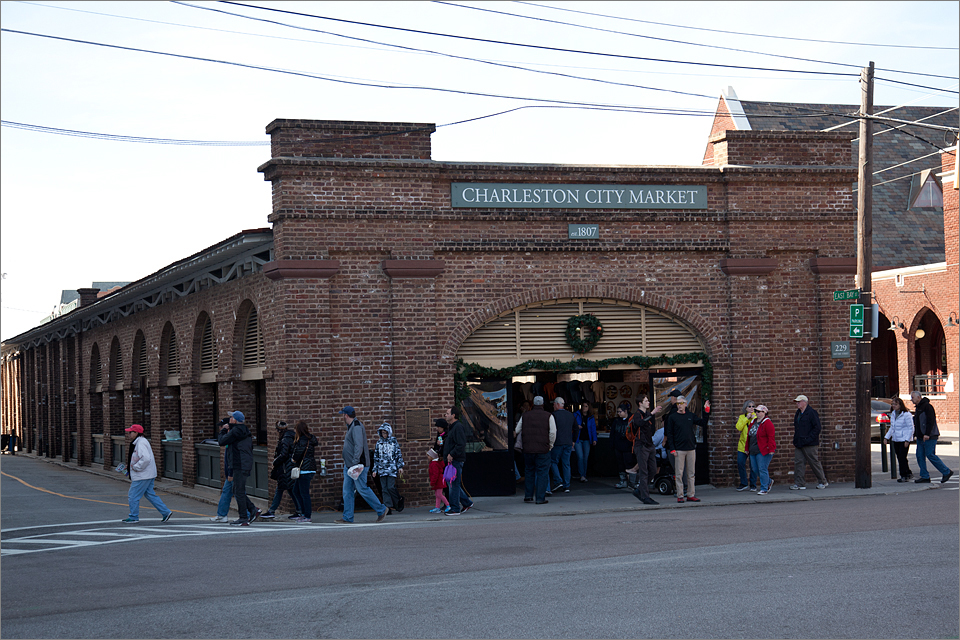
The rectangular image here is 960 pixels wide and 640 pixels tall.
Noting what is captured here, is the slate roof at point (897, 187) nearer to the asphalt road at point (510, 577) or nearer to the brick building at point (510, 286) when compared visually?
the brick building at point (510, 286)

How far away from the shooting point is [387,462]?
1667cm

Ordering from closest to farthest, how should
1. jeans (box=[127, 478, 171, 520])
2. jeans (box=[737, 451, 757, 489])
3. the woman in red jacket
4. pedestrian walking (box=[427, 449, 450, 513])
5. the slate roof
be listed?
jeans (box=[127, 478, 171, 520]) → pedestrian walking (box=[427, 449, 450, 513]) → the woman in red jacket → jeans (box=[737, 451, 757, 489]) → the slate roof

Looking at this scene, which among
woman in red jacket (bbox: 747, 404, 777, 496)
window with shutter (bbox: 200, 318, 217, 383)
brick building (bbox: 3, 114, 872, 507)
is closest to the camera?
brick building (bbox: 3, 114, 872, 507)

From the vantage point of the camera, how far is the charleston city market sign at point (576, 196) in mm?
18672

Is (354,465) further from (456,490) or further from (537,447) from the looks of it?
(537,447)

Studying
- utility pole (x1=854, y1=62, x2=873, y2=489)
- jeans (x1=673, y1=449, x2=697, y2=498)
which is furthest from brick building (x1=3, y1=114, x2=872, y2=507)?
jeans (x1=673, y1=449, x2=697, y2=498)

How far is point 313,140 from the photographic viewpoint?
704 inches

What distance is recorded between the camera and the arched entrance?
18.9 metres

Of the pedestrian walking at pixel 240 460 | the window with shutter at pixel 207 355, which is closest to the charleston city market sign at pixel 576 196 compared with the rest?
the pedestrian walking at pixel 240 460

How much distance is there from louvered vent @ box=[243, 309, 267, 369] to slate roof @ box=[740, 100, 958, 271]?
2828 cm

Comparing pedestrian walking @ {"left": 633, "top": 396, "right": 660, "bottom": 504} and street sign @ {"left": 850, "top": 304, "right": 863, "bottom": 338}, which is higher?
street sign @ {"left": 850, "top": 304, "right": 863, "bottom": 338}

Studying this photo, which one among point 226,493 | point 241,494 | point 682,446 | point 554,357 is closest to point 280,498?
point 241,494

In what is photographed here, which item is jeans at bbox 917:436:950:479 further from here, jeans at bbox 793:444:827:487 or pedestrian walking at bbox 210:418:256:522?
pedestrian walking at bbox 210:418:256:522

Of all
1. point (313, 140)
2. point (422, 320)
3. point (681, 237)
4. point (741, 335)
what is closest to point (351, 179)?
point (313, 140)
